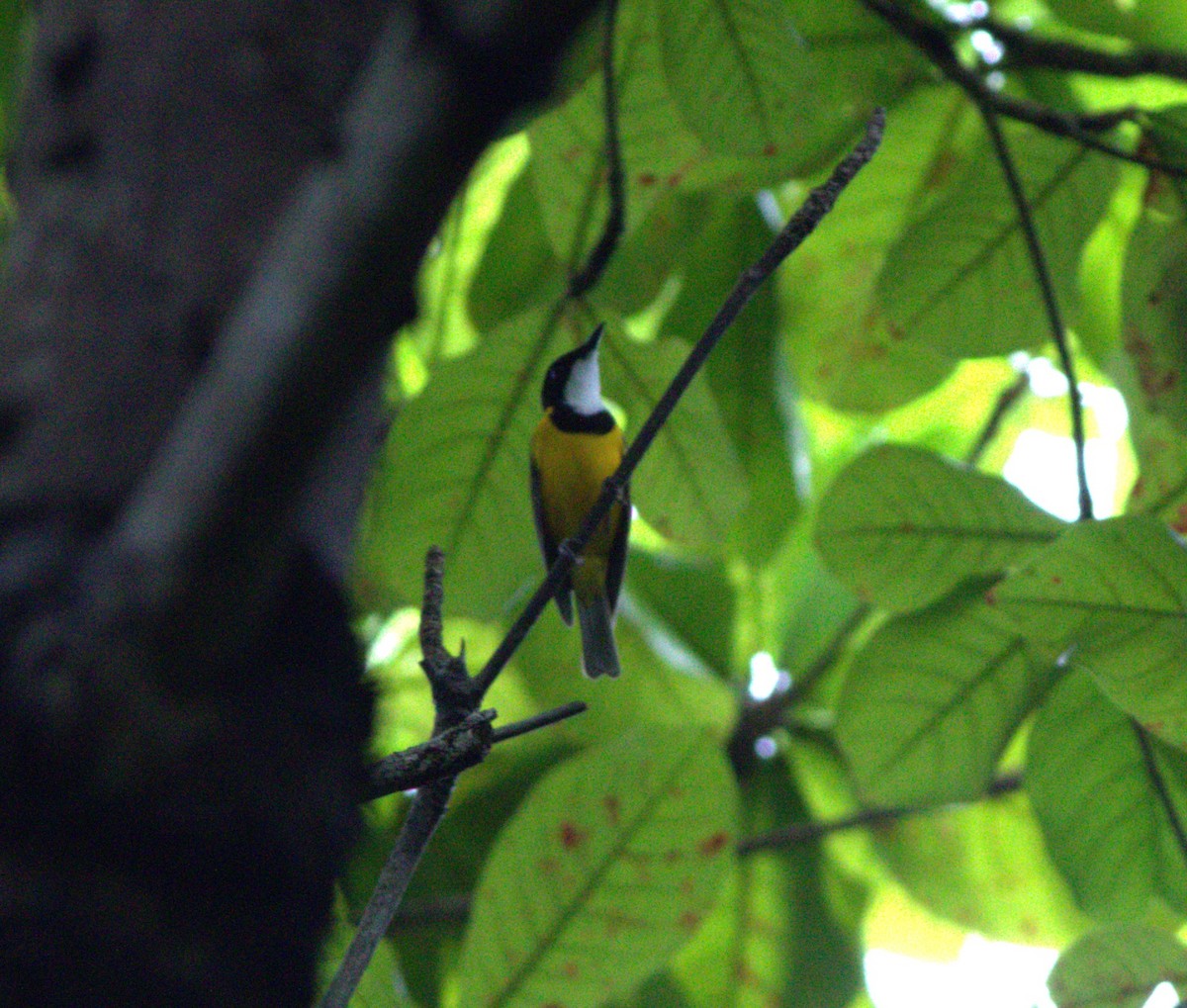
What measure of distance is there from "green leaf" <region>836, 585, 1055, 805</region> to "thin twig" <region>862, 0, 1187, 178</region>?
67 cm

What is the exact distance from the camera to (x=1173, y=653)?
1381mm

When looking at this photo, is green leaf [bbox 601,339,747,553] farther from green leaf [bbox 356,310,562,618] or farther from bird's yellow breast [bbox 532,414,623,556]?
bird's yellow breast [bbox 532,414,623,556]

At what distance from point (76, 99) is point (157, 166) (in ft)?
0.33

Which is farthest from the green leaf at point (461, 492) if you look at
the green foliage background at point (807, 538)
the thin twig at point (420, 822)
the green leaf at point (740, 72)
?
the thin twig at point (420, 822)

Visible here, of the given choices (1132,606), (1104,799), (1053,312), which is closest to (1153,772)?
(1104,799)

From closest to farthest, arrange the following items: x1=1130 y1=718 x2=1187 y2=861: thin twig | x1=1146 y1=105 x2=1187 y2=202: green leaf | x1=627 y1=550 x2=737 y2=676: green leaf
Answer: x1=1130 y1=718 x2=1187 y2=861: thin twig, x1=1146 y1=105 x2=1187 y2=202: green leaf, x1=627 y1=550 x2=737 y2=676: green leaf

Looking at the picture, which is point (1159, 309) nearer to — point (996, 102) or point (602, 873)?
point (996, 102)

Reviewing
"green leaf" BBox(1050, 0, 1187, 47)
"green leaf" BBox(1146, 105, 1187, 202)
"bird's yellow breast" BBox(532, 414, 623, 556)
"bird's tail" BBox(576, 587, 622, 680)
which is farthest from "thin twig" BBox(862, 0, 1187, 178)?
"bird's yellow breast" BBox(532, 414, 623, 556)

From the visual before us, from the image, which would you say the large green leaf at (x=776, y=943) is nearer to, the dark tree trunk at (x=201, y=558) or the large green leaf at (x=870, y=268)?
the large green leaf at (x=870, y=268)

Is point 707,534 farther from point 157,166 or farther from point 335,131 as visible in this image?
point 335,131

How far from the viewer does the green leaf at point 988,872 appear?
2.91 m

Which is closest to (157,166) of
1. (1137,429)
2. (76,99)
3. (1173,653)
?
(76,99)

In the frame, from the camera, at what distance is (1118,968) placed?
1.59m

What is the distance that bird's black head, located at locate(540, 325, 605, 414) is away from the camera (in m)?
2.05
